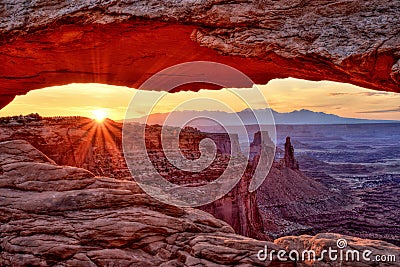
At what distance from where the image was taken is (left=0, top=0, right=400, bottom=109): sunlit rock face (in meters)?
6.25

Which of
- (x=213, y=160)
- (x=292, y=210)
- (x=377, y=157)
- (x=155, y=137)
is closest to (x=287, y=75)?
(x=155, y=137)

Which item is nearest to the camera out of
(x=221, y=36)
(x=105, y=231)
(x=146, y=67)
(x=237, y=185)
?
(x=105, y=231)

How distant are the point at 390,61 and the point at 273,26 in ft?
7.66

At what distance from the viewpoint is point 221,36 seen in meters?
7.22

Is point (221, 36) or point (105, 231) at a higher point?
point (221, 36)

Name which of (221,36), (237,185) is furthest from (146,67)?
(237,185)

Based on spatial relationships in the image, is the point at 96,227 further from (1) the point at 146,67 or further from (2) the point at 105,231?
(1) the point at 146,67

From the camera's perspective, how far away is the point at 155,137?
97.2 feet

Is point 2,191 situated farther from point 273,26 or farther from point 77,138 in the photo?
point 77,138

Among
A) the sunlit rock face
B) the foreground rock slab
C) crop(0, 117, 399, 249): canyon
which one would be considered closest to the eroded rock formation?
the foreground rock slab

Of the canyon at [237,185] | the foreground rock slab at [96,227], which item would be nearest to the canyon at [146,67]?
the foreground rock slab at [96,227]

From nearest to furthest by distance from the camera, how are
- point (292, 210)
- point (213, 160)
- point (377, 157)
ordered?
point (213, 160) → point (292, 210) → point (377, 157)

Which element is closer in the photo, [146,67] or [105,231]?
[105,231]

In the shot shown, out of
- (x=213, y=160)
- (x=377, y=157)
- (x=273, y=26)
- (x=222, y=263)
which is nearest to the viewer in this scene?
(x=222, y=263)
